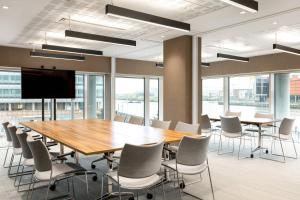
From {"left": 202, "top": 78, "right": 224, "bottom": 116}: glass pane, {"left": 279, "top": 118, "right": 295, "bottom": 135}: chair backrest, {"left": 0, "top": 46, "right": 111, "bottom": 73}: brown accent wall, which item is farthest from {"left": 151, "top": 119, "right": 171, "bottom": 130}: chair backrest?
{"left": 202, "top": 78, "right": 224, "bottom": 116}: glass pane

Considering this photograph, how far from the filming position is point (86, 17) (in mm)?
4609

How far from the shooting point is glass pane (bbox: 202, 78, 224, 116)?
10.3m

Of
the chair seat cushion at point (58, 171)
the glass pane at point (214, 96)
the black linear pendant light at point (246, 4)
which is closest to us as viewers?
the chair seat cushion at point (58, 171)

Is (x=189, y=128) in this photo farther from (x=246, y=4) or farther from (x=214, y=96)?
(x=214, y=96)

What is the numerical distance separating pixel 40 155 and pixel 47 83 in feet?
16.6

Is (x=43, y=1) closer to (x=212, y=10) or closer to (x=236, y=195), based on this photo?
(x=212, y=10)

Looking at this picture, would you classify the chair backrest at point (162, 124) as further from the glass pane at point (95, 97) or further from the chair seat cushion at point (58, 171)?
the glass pane at point (95, 97)

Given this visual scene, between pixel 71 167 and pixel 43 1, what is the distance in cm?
246

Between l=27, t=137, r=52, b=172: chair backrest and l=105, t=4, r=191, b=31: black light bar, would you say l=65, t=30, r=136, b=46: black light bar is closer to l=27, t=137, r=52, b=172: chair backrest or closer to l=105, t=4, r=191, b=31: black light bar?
l=105, t=4, r=191, b=31: black light bar

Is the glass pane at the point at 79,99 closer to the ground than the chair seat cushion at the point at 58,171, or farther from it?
farther from it

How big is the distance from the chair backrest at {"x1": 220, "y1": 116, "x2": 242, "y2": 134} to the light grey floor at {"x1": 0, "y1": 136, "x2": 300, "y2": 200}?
0.73m

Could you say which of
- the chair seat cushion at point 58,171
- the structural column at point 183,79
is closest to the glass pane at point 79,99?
the structural column at point 183,79

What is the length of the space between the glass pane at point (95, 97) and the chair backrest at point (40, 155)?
612 centimetres

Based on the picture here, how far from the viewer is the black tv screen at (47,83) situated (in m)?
7.11
